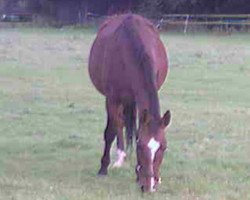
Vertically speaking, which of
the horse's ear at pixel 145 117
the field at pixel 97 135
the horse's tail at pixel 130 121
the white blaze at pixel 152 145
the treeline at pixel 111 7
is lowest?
the treeline at pixel 111 7

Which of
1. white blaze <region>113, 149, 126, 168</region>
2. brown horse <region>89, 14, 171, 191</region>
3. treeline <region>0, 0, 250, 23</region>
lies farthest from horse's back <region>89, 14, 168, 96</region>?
treeline <region>0, 0, 250, 23</region>

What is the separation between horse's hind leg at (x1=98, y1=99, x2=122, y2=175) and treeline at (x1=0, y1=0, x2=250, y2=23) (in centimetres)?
3349

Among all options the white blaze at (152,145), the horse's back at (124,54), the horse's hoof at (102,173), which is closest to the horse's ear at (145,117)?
the white blaze at (152,145)

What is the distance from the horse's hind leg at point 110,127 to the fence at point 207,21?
98.2ft

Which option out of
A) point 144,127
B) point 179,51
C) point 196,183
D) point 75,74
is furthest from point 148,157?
point 179,51

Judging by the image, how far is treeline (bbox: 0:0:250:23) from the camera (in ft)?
138

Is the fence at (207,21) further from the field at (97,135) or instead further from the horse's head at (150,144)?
the horse's head at (150,144)

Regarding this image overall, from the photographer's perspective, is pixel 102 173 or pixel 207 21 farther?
pixel 207 21

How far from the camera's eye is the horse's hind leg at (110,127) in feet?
27.6

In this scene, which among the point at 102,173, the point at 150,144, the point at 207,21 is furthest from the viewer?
the point at 207,21

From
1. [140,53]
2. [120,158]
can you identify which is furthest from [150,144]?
[120,158]

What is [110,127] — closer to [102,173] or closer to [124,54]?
[102,173]

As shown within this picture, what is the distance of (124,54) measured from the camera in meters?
8.34

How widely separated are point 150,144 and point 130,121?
5.28 ft
